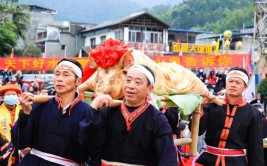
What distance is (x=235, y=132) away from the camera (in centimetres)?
470

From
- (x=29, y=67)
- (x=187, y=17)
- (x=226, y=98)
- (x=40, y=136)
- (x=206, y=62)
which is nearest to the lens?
(x=40, y=136)

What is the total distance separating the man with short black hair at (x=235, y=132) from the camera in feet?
15.3

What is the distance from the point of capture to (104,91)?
12.5 ft

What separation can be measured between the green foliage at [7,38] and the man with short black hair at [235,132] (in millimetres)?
19760

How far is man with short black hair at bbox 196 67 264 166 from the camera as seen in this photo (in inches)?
184

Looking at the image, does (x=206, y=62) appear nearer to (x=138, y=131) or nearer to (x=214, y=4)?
(x=138, y=131)

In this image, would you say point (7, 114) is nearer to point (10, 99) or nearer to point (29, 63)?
point (10, 99)

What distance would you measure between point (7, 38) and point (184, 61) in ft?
35.8

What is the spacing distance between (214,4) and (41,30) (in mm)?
43600

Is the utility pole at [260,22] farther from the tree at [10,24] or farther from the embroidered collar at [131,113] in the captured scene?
the embroidered collar at [131,113]

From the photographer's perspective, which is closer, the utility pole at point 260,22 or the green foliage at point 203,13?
the utility pole at point 260,22

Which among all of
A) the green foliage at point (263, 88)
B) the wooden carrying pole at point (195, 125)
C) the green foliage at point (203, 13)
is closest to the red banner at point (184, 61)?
the green foliage at point (263, 88)

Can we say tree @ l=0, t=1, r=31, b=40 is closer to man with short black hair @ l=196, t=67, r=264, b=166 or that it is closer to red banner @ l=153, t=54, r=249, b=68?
red banner @ l=153, t=54, r=249, b=68

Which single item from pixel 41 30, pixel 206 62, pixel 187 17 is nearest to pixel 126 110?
pixel 206 62
